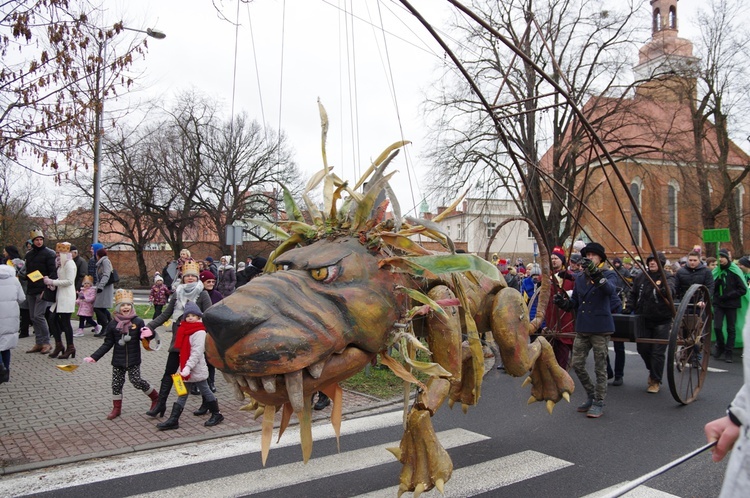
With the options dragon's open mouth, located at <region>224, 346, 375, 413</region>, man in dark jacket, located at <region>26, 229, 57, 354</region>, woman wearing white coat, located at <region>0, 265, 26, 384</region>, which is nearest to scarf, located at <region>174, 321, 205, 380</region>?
woman wearing white coat, located at <region>0, 265, 26, 384</region>

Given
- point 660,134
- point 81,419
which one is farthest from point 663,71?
point 81,419

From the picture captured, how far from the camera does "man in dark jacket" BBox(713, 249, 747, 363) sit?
9.89m

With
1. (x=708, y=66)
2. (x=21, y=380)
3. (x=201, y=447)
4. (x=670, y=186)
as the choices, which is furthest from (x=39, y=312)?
(x=670, y=186)

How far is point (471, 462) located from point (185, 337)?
3.38 metres

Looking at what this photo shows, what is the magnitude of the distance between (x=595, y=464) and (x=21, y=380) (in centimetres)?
777

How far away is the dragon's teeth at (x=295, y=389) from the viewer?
99.8 inches

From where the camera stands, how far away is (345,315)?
2.82m

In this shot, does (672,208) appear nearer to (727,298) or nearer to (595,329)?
(727,298)

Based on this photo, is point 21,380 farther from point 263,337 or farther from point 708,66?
point 708,66

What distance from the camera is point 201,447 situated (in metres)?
5.32

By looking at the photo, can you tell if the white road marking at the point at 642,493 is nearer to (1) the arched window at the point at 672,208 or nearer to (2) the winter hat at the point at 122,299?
(2) the winter hat at the point at 122,299

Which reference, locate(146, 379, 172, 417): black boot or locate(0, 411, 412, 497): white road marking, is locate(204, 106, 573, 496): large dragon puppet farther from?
locate(146, 379, 172, 417): black boot

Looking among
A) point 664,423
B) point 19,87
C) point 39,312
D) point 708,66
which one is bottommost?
point 664,423

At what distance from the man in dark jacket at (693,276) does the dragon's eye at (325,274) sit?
8.97m
